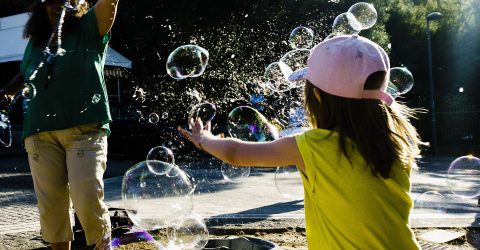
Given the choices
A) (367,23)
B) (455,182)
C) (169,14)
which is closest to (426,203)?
(455,182)

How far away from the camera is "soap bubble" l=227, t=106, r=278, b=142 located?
14.6 ft

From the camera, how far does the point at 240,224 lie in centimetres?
548

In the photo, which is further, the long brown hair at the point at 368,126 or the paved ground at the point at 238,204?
the paved ground at the point at 238,204

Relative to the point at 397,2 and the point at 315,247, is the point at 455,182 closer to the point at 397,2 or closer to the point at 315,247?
the point at 315,247

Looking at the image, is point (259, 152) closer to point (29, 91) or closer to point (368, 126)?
point (368, 126)

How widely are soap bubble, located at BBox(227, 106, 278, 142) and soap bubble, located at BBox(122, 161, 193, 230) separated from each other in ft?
2.31

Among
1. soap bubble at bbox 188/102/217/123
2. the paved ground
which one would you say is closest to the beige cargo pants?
soap bubble at bbox 188/102/217/123

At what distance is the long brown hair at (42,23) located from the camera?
10.8ft

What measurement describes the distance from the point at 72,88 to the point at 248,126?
5.53ft

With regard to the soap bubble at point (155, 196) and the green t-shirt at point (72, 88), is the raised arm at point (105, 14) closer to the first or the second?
the green t-shirt at point (72, 88)

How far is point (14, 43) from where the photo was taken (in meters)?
15.0

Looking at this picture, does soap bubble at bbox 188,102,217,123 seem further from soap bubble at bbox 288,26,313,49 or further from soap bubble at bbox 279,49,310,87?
soap bubble at bbox 288,26,313,49

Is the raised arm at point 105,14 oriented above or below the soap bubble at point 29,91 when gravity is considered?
above

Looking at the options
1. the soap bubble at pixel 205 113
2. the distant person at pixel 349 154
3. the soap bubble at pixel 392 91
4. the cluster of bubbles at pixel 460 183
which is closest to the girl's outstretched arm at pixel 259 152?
the distant person at pixel 349 154
